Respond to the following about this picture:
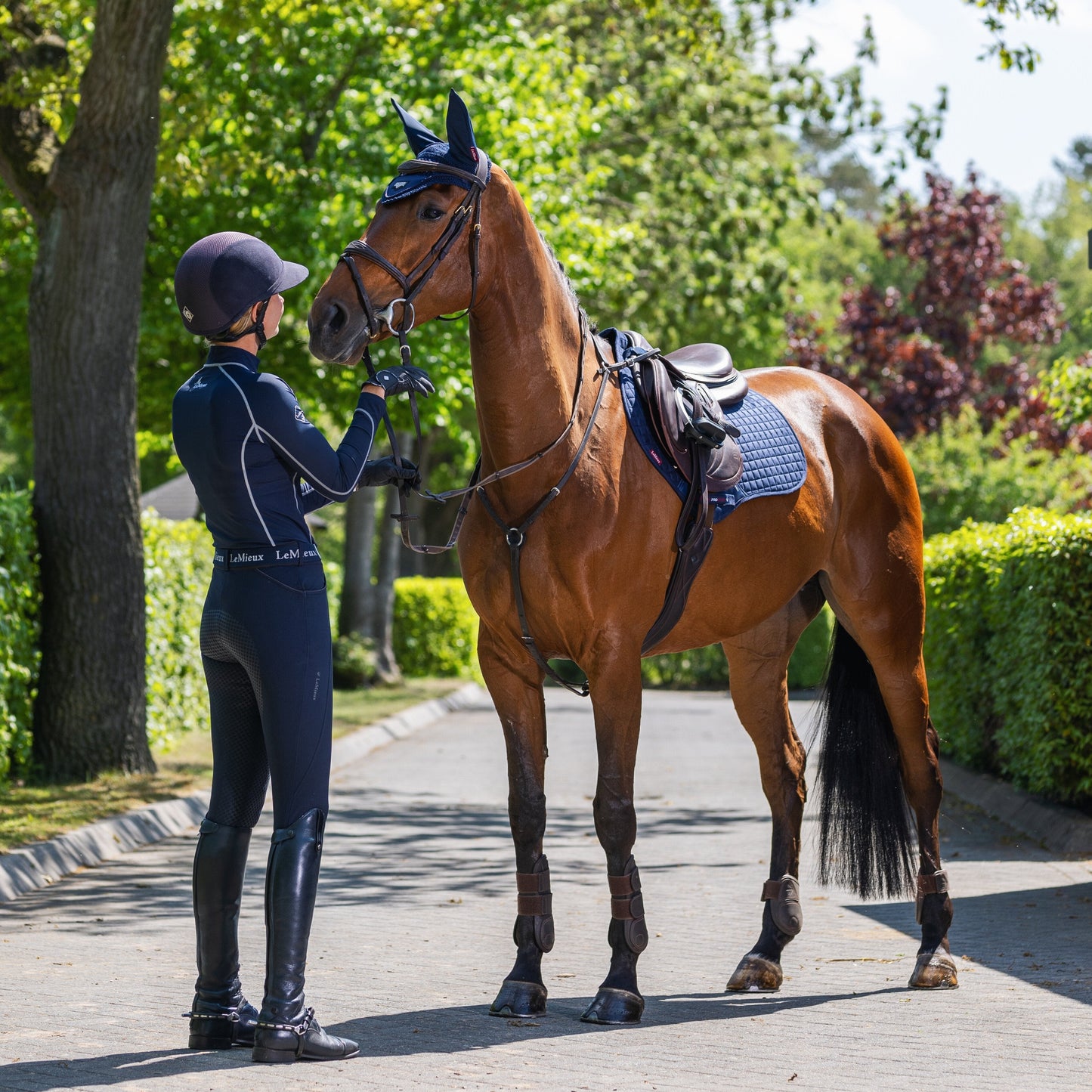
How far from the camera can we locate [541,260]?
5.28 meters

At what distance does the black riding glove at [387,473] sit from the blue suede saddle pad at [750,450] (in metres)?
0.96

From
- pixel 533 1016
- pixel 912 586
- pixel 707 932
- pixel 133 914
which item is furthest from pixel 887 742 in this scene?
pixel 133 914

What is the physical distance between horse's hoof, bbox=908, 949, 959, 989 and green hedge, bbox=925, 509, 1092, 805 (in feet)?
4.53

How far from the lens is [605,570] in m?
5.20

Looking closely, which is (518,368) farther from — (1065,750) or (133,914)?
(1065,750)

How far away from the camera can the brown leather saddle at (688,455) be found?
5.48m

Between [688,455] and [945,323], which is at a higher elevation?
[945,323]

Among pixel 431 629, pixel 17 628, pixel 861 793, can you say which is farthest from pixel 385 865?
pixel 431 629

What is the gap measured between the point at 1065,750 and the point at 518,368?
5.98 metres

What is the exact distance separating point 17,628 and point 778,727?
671cm

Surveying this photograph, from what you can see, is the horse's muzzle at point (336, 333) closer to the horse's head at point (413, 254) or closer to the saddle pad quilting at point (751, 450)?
the horse's head at point (413, 254)

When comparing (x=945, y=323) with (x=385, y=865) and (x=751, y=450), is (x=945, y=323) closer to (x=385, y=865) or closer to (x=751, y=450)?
(x=385, y=865)

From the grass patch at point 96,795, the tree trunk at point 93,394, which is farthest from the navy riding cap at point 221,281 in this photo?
the tree trunk at point 93,394

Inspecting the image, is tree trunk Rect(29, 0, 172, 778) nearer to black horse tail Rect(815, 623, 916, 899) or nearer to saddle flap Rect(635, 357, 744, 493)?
black horse tail Rect(815, 623, 916, 899)
